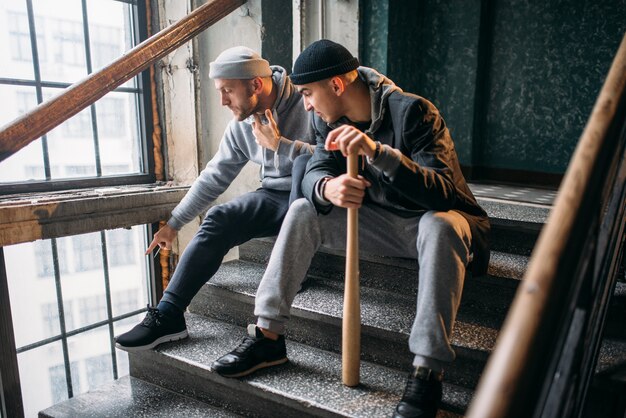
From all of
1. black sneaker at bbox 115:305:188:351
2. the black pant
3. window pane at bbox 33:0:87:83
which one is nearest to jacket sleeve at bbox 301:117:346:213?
the black pant

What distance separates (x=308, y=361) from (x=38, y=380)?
1908 millimetres

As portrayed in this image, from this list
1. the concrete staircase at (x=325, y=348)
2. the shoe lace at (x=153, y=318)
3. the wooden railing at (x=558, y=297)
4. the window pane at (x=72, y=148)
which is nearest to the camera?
the wooden railing at (x=558, y=297)

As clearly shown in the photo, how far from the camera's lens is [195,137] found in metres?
3.15

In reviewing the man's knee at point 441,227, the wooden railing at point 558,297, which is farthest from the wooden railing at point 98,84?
the wooden railing at point 558,297

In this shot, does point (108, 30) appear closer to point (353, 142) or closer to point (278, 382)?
point (353, 142)

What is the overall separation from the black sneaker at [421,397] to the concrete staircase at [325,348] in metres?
0.09

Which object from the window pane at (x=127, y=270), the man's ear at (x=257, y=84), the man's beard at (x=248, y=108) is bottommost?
the window pane at (x=127, y=270)

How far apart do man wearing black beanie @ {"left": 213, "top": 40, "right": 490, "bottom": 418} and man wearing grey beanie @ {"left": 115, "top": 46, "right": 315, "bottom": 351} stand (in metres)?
0.36

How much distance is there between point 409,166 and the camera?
1512 mm

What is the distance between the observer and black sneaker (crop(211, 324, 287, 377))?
5.69 feet

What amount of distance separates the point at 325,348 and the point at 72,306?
1824mm

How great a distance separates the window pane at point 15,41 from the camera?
255cm

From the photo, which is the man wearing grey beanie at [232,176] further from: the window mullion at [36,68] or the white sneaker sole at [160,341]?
the window mullion at [36,68]

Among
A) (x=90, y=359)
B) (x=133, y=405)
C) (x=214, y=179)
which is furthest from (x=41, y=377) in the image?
(x=214, y=179)
